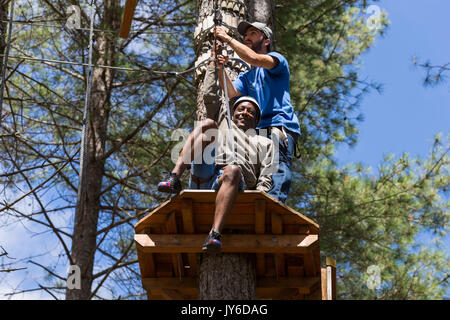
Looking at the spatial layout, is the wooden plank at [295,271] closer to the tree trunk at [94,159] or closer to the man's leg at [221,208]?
the man's leg at [221,208]

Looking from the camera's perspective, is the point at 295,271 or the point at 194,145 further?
the point at 295,271

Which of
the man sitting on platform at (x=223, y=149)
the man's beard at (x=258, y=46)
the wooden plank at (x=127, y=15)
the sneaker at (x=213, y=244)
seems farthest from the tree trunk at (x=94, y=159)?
the sneaker at (x=213, y=244)

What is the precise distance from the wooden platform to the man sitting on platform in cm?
16

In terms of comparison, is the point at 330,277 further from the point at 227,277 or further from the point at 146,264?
the point at 146,264

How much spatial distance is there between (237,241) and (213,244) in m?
0.32

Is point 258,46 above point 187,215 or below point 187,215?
above

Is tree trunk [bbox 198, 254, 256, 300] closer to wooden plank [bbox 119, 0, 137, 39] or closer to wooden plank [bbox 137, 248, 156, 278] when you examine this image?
wooden plank [bbox 137, 248, 156, 278]

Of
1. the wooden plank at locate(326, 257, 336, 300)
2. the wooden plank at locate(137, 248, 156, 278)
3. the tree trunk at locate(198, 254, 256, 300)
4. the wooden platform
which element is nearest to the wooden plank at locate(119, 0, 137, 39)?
the wooden platform

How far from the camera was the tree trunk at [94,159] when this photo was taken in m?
6.68

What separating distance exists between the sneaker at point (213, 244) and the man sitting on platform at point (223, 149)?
0.30m

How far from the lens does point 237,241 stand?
12.9 feet

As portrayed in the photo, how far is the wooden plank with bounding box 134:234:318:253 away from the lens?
154 inches

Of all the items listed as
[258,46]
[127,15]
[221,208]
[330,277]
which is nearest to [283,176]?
[221,208]

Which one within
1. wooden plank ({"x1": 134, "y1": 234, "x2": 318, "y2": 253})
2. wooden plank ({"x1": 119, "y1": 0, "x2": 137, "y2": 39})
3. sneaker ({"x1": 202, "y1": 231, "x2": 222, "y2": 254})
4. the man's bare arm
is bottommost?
sneaker ({"x1": 202, "y1": 231, "x2": 222, "y2": 254})
